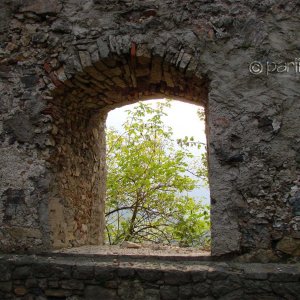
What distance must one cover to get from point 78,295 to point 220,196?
136 cm

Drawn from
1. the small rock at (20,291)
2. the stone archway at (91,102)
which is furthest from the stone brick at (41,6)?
the small rock at (20,291)

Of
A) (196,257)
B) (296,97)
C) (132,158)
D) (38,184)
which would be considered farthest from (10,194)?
(132,158)

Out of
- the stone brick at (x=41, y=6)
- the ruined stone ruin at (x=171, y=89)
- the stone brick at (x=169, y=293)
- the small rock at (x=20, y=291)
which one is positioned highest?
the stone brick at (x=41, y=6)

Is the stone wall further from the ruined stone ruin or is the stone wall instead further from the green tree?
the green tree

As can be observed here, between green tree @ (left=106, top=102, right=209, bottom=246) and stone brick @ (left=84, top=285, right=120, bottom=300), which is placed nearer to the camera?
stone brick @ (left=84, top=285, right=120, bottom=300)

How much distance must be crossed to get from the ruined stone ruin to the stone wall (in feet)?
0.65

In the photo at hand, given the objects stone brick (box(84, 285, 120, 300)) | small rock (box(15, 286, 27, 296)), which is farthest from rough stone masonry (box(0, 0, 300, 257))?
stone brick (box(84, 285, 120, 300))

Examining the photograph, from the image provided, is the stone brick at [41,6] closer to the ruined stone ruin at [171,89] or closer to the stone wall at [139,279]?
the ruined stone ruin at [171,89]

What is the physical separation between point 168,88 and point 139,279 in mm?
1892

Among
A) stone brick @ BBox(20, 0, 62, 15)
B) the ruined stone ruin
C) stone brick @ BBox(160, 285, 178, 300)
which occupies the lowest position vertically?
stone brick @ BBox(160, 285, 178, 300)

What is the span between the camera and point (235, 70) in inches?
118

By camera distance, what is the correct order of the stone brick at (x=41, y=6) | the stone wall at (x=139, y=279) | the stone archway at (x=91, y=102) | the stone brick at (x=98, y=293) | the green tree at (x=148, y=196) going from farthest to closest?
the green tree at (x=148, y=196) < the stone brick at (x=41, y=6) < the stone archway at (x=91, y=102) < the stone brick at (x=98, y=293) < the stone wall at (x=139, y=279)

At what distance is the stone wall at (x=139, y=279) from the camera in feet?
8.27

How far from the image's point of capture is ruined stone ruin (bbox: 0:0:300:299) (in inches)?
110
